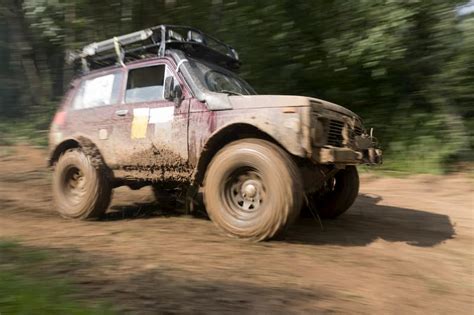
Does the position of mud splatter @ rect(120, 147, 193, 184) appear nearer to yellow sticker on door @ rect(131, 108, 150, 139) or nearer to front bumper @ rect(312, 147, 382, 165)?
yellow sticker on door @ rect(131, 108, 150, 139)

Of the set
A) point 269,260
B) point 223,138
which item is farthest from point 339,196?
point 269,260

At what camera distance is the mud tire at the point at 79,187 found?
245 inches

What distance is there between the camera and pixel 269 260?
4.30 meters

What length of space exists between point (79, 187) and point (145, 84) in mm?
1782

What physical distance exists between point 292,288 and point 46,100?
12.8 metres

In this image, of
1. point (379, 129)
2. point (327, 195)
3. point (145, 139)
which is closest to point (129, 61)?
point (145, 139)

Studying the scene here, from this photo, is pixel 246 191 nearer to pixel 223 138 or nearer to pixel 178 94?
pixel 223 138

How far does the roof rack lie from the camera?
20.0ft

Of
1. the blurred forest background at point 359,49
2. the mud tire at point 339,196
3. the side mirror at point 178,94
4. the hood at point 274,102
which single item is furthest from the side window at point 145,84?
the blurred forest background at point 359,49

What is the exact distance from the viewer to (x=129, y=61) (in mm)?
6496

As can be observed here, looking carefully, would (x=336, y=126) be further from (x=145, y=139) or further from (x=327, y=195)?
(x=145, y=139)

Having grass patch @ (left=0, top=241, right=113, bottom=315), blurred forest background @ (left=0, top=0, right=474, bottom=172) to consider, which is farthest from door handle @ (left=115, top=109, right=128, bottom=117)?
blurred forest background @ (left=0, top=0, right=474, bottom=172)

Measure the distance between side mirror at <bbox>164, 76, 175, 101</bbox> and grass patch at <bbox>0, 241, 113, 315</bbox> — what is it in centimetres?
246

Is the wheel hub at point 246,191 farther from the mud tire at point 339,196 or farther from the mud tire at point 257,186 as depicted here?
the mud tire at point 339,196
